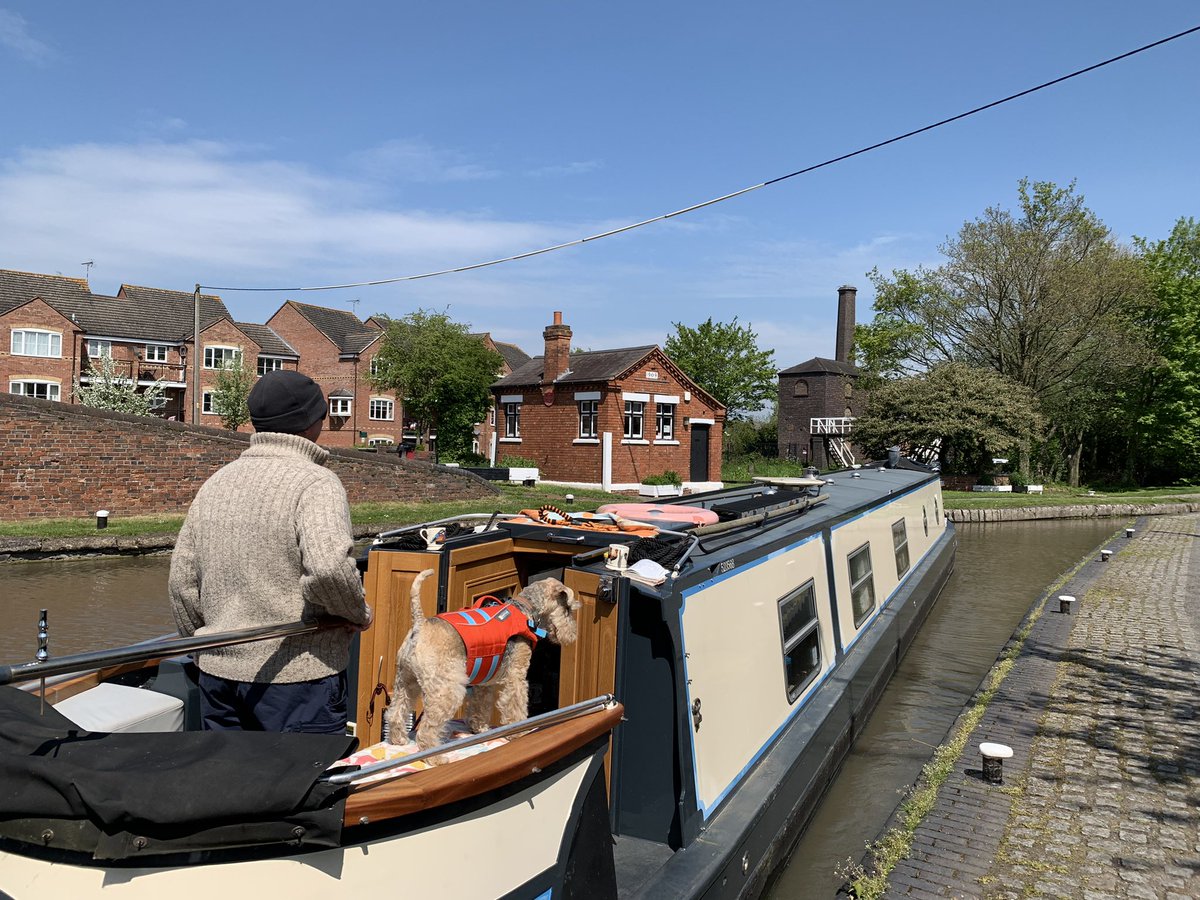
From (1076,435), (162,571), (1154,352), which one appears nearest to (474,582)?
(162,571)

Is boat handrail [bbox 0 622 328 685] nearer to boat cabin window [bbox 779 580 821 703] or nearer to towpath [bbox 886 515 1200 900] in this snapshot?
boat cabin window [bbox 779 580 821 703]

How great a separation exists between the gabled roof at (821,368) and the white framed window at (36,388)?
35.5 meters

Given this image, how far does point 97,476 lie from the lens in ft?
51.8

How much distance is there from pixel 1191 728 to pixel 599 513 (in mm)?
4654

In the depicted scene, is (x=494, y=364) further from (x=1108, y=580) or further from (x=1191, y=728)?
(x=1191, y=728)

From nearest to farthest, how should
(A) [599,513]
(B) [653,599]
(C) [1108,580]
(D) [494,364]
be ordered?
(B) [653,599]
(A) [599,513]
(C) [1108,580]
(D) [494,364]

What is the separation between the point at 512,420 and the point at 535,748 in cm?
2732

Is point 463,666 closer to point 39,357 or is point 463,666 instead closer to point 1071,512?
point 1071,512

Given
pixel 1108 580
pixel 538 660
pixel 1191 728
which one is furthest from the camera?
pixel 1108 580

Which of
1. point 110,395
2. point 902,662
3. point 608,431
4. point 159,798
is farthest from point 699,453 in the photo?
point 159,798

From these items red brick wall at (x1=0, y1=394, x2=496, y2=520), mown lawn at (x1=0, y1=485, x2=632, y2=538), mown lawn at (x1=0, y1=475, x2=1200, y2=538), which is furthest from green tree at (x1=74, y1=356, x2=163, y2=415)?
mown lawn at (x1=0, y1=475, x2=1200, y2=538)

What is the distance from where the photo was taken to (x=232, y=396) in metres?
33.8

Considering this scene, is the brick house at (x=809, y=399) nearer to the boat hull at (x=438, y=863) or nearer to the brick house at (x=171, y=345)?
Result: the brick house at (x=171, y=345)

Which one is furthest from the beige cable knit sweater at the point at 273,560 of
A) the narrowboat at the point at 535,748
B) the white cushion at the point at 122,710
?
the white cushion at the point at 122,710
